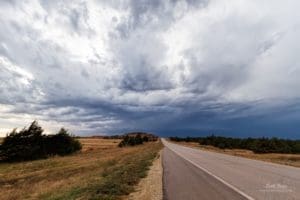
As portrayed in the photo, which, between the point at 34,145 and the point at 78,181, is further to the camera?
the point at 34,145

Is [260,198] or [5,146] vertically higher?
[5,146]

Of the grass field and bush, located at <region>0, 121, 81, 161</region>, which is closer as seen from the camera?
the grass field

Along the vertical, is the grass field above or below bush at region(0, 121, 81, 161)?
below

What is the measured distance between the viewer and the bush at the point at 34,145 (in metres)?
50.8

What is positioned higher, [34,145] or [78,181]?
[34,145]

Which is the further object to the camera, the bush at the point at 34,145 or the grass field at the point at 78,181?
the bush at the point at 34,145

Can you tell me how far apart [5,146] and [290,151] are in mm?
57572

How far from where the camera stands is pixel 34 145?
54719 millimetres

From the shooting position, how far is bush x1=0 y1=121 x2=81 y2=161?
50.8 metres

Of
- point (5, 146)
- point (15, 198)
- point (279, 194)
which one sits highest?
point (5, 146)

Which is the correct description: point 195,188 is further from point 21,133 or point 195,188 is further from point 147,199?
point 21,133

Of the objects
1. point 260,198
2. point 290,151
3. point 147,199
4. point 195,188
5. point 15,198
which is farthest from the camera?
point 290,151

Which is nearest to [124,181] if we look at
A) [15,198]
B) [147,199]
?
[147,199]

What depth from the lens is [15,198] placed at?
57.7 feet
